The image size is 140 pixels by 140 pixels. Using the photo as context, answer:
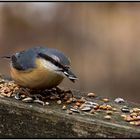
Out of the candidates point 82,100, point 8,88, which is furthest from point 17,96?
point 82,100

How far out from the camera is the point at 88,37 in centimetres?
820

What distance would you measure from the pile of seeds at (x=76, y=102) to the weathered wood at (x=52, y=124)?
0.21 ft

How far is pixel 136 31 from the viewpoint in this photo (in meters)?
7.93

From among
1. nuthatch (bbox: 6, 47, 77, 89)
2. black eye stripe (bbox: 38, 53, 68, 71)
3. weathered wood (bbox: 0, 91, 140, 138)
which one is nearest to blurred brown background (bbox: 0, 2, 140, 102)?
nuthatch (bbox: 6, 47, 77, 89)

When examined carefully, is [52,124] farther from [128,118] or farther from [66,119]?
[128,118]

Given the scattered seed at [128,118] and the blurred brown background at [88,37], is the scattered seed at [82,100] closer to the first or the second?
the scattered seed at [128,118]

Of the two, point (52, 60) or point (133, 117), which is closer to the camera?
point (133, 117)

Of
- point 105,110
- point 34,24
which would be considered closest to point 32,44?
point 34,24

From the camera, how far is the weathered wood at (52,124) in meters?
2.75

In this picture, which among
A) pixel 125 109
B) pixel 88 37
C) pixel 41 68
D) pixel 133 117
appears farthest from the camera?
pixel 88 37

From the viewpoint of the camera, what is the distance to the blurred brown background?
24.2ft

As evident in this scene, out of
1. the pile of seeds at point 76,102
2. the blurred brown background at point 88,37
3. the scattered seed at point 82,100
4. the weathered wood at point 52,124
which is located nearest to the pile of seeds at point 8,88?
the pile of seeds at point 76,102

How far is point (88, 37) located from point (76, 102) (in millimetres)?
4874

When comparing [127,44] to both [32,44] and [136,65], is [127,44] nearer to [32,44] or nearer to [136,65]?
[136,65]
